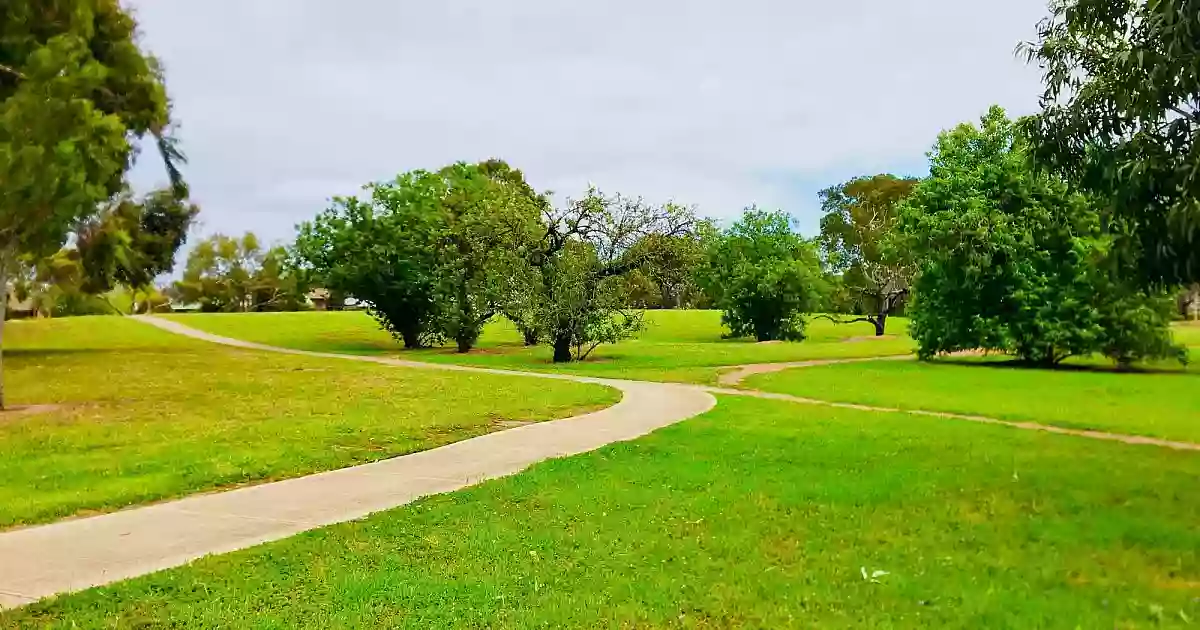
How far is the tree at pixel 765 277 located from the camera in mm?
41406

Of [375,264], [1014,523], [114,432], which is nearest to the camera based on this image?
[1014,523]

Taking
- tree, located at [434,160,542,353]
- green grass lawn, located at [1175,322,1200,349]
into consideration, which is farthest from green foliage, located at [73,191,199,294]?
green grass lawn, located at [1175,322,1200,349]

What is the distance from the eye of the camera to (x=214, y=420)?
13.4 meters

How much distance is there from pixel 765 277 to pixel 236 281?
4518 cm

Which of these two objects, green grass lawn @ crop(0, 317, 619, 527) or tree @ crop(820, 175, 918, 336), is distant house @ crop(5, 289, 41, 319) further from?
tree @ crop(820, 175, 918, 336)

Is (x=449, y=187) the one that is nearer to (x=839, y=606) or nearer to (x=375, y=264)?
(x=375, y=264)

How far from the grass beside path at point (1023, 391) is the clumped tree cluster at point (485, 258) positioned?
627 cm

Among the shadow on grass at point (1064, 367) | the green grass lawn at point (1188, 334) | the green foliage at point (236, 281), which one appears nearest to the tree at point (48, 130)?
the shadow on grass at point (1064, 367)

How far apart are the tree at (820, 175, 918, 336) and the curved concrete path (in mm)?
37575

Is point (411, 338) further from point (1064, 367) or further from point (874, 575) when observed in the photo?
point (874, 575)

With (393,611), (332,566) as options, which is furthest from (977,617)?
(332,566)

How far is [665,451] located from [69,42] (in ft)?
39.6

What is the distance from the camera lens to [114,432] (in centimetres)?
1218

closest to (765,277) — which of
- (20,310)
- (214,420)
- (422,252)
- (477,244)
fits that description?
(422,252)
